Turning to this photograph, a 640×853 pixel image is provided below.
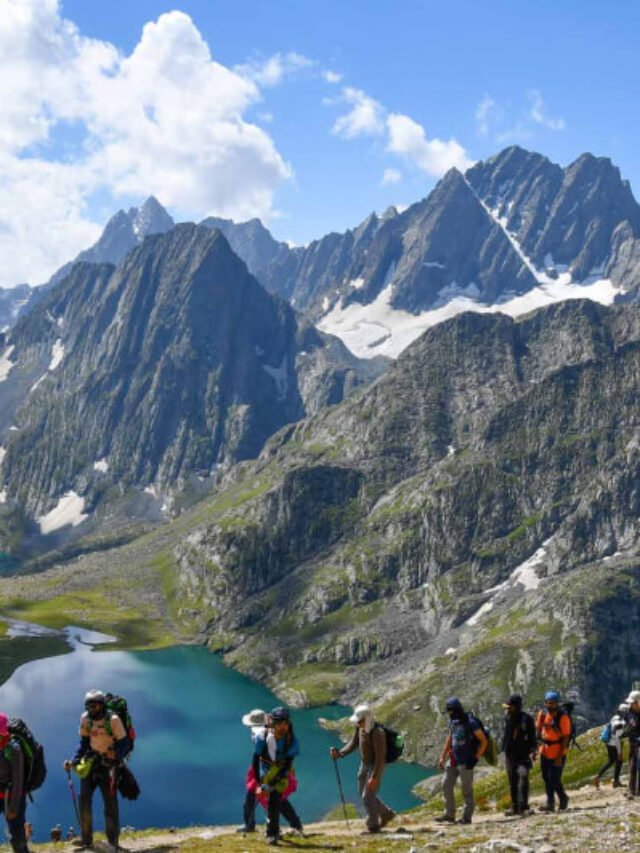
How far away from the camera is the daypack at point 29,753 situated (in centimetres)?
2439

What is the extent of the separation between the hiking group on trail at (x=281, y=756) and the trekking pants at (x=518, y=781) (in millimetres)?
39

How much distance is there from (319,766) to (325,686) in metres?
55.3

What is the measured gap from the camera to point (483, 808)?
4203 centimetres

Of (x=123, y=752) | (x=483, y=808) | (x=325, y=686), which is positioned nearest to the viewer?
(x=123, y=752)

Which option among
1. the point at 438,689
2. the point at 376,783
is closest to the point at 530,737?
the point at 376,783

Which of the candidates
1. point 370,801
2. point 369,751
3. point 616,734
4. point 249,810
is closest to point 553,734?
point 616,734

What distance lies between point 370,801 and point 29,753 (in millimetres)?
13473

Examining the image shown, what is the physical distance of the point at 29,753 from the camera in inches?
967

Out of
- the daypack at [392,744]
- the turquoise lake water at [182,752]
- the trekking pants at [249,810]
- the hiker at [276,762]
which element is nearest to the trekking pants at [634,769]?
the daypack at [392,744]

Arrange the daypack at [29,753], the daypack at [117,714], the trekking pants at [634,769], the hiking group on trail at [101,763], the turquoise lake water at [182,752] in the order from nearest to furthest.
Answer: the daypack at [29,753]
the hiking group on trail at [101,763]
the daypack at [117,714]
the trekking pants at [634,769]
the turquoise lake water at [182,752]

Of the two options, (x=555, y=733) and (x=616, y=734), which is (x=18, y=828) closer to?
(x=555, y=733)

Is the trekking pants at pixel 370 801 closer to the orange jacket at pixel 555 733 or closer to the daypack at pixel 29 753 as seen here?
the orange jacket at pixel 555 733

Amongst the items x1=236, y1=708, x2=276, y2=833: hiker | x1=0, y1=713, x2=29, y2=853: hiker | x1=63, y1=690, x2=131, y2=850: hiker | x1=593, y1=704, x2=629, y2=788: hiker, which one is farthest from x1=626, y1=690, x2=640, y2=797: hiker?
x1=0, y1=713, x2=29, y2=853: hiker

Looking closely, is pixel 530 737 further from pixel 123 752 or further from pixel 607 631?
pixel 607 631
